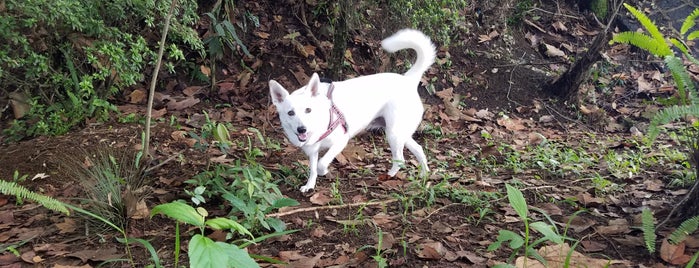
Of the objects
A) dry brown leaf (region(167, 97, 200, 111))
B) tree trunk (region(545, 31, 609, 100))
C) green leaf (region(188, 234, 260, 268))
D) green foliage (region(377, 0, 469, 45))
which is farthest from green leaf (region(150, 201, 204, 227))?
tree trunk (region(545, 31, 609, 100))

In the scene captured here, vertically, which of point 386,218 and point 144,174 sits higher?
point 144,174

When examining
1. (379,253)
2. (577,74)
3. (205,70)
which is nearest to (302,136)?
(379,253)

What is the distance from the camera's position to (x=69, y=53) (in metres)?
4.55

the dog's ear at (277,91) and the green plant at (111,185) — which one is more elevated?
the dog's ear at (277,91)

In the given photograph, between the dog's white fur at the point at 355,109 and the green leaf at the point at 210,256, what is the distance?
5.84 feet

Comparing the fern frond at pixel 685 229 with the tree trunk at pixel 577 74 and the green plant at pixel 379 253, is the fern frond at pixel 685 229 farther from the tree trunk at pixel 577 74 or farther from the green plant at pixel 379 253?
the tree trunk at pixel 577 74

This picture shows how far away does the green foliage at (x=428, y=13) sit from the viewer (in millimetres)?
5543

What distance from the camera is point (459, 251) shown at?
304cm

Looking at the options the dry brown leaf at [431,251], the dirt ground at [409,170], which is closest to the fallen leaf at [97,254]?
the dirt ground at [409,170]

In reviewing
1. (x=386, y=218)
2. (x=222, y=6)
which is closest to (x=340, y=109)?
(x=386, y=218)

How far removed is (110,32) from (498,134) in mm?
3875

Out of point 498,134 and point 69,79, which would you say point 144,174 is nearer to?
point 69,79

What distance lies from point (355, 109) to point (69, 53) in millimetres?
2461

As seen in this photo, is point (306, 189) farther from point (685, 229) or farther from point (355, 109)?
point (685, 229)
